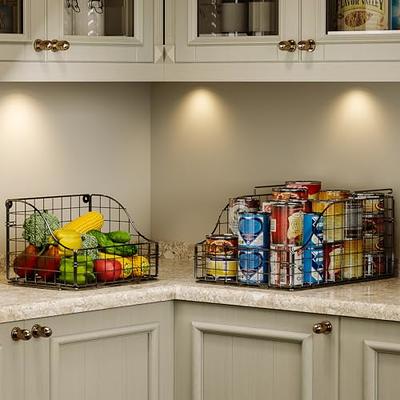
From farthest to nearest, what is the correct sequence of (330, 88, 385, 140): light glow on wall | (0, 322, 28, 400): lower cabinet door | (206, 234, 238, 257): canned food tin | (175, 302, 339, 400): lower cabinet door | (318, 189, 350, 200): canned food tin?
(330, 88, 385, 140): light glow on wall < (318, 189, 350, 200): canned food tin < (206, 234, 238, 257): canned food tin < (175, 302, 339, 400): lower cabinet door < (0, 322, 28, 400): lower cabinet door

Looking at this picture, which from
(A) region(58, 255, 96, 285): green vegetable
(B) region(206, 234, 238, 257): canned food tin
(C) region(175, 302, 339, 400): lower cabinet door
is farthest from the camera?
(B) region(206, 234, 238, 257): canned food tin

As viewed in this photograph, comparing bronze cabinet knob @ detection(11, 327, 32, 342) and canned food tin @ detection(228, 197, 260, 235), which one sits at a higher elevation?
canned food tin @ detection(228, 197, 260, 235)

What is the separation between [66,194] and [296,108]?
2.50 feet

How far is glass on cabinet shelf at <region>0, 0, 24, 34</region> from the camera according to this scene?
2.95 metres

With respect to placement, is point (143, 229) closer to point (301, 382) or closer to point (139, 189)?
point (139, 189)

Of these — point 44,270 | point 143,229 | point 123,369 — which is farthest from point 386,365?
point 143,229

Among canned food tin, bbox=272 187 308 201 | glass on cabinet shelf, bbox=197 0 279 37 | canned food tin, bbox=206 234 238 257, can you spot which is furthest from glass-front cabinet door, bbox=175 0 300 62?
canned food tin, bbox=206 234 238 257

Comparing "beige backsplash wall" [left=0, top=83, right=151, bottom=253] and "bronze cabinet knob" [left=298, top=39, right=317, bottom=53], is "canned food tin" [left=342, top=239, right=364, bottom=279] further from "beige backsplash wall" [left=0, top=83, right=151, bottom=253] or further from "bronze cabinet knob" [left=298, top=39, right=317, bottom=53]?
"beige backsplash wall" [left=0, top=83, right=151, bottom=253]

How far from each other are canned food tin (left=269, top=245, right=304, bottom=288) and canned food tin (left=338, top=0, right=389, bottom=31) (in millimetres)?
615

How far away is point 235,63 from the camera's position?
10.1 feet

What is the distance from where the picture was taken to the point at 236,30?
308 centimetres

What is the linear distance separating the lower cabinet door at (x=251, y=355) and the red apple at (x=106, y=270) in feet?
0.63

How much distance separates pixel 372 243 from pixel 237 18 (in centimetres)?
75

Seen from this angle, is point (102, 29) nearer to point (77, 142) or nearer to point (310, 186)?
point (77, 142)
